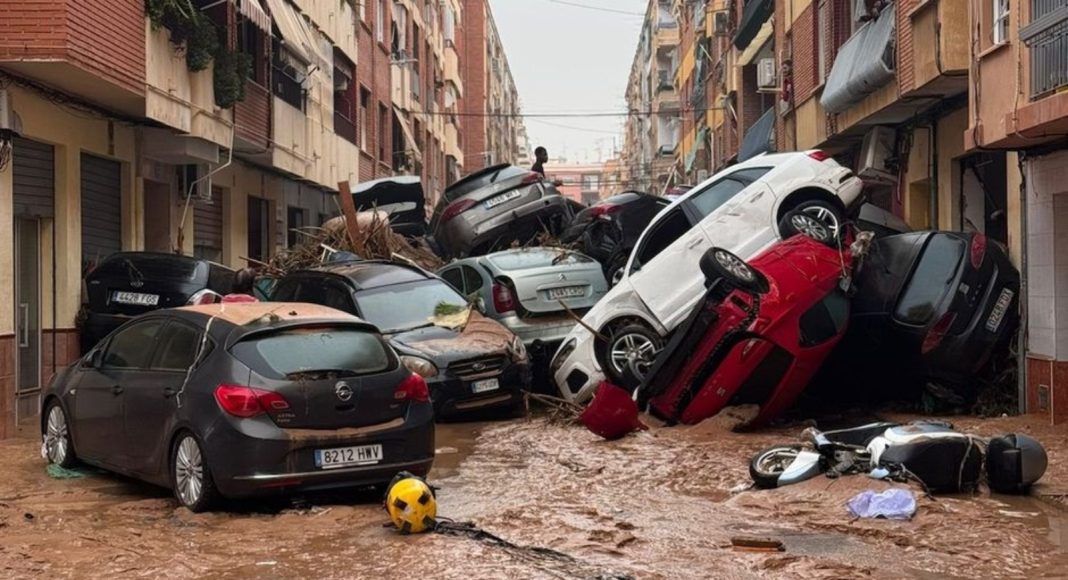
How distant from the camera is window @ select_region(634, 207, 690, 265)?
1434cm

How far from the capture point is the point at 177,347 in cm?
866

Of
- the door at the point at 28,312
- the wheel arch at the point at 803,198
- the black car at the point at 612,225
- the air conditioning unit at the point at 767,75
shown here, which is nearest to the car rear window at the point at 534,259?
the black car at the point at 612,225

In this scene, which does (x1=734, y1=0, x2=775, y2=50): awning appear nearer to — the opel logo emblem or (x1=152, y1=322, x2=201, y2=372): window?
(x1=152, y1=322, x2=201, y2=372): window

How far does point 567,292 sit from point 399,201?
9727mm

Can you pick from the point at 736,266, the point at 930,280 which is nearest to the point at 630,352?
the point at 736,266

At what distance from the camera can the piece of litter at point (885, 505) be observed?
7.52 m

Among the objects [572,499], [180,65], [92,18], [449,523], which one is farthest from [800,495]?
[180,65]

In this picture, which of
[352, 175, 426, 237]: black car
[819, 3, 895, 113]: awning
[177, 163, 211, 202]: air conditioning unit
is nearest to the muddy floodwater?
[819, 3, 895, 113]: awning

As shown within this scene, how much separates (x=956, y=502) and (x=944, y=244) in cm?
507

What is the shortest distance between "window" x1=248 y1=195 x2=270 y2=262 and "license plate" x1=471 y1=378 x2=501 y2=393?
12578 mm

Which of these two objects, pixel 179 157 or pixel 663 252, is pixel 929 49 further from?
pixel 179 157

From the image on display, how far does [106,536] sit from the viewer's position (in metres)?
7.25

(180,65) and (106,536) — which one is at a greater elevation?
(180,65)

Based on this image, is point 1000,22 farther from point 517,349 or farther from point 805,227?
point 517,349
